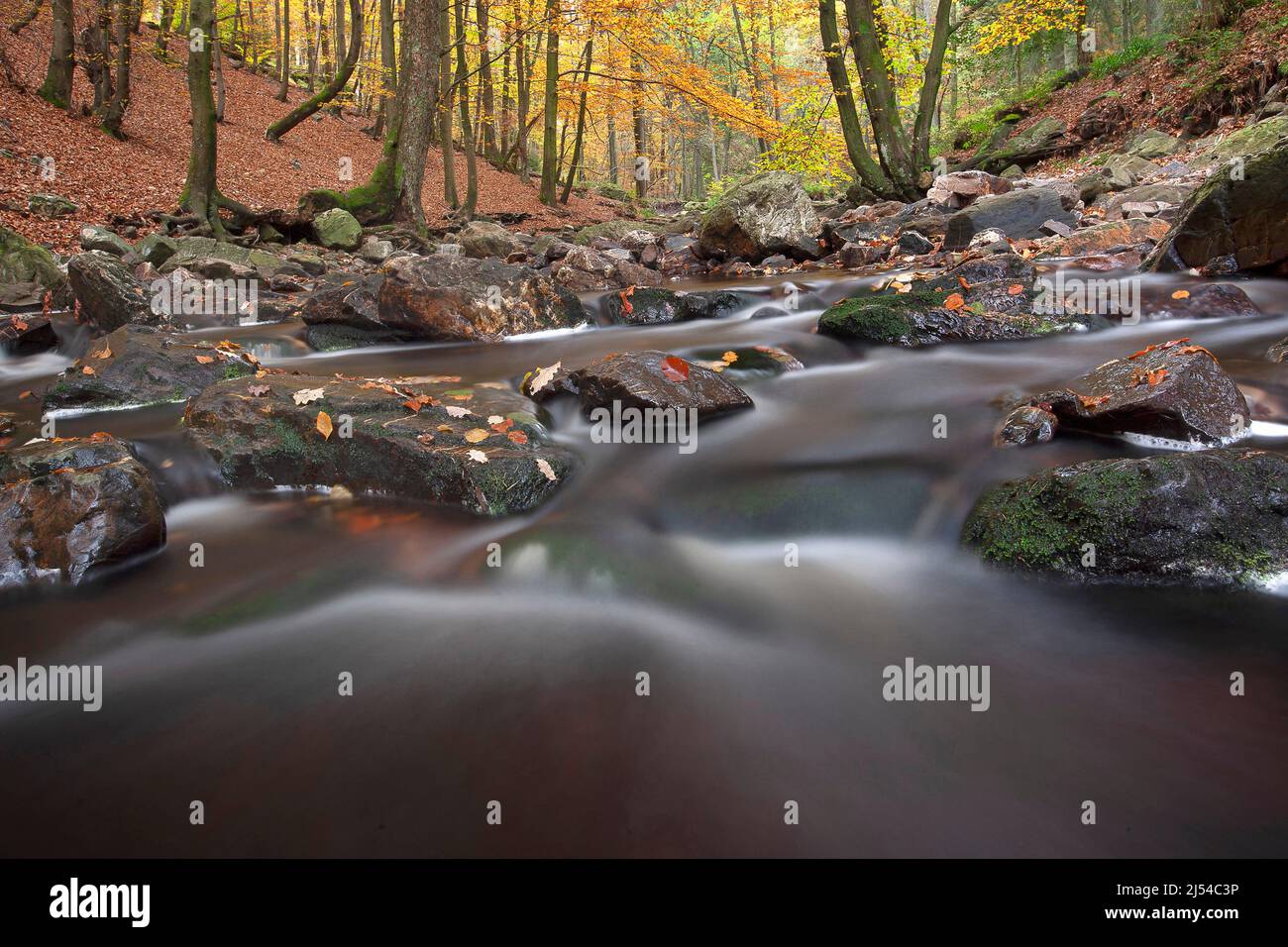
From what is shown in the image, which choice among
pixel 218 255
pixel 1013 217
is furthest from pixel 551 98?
pixel 1013 217

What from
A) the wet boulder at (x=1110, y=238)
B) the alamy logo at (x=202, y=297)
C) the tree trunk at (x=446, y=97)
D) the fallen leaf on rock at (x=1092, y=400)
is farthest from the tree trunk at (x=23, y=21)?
the fallen leaf on rock at (x=1092, y=400)

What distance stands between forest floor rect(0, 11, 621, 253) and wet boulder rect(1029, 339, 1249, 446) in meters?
13.1

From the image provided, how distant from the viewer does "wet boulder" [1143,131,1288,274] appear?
6.53 meters

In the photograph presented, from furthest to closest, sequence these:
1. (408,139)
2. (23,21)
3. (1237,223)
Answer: (23,21), (408,139), (1237,223)

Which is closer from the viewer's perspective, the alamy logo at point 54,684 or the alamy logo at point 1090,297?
the alamy logo at point 54,684

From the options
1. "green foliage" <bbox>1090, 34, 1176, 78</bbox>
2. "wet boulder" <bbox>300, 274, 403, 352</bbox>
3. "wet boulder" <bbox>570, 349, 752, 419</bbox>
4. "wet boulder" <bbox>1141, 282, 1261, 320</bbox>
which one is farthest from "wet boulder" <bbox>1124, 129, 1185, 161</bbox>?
"wet boulder" <bbox>300, 274, 403, 352</bbox>

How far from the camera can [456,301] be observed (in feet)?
24.8

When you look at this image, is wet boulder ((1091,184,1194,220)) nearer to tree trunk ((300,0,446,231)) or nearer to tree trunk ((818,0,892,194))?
tree trunk ((818,0,892,194))

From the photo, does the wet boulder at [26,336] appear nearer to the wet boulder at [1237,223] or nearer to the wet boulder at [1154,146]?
the wet boulder at [1237,223]

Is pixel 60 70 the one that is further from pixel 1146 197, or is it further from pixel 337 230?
pixel 1146 197
